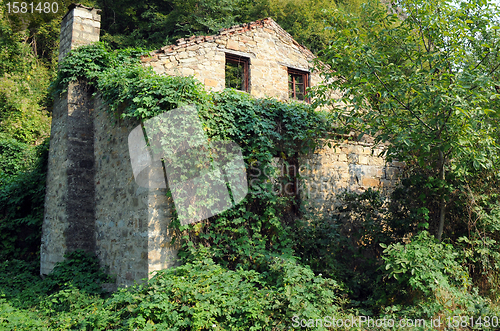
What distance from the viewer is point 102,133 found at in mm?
7043

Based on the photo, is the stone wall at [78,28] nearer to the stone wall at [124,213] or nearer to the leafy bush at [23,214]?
the stone wall at [124,213]

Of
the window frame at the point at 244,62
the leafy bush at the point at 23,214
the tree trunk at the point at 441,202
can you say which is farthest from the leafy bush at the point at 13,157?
the tree trunk at the point at 441,202

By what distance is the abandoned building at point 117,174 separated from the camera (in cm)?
542

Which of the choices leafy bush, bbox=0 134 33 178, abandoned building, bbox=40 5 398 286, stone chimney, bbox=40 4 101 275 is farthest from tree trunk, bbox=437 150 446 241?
leafy bush, bbox=0 134 33 178

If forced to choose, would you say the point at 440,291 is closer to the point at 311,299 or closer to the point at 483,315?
the point at 483,315

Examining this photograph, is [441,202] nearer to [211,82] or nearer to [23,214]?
[211,82]

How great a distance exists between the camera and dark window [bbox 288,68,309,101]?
10875 millimetres

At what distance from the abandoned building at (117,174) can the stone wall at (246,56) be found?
0.03 m

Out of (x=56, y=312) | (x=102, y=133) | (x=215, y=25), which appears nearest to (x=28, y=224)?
(x=102, y=133)

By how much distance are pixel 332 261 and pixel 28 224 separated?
6683 mm

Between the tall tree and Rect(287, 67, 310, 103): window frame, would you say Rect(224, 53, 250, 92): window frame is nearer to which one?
Rect(287, 67, 310, 103): window frame

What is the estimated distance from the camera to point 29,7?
15.8 m

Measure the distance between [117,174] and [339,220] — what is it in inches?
165

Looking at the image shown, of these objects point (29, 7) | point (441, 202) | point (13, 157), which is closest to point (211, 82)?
point (441, 202)
